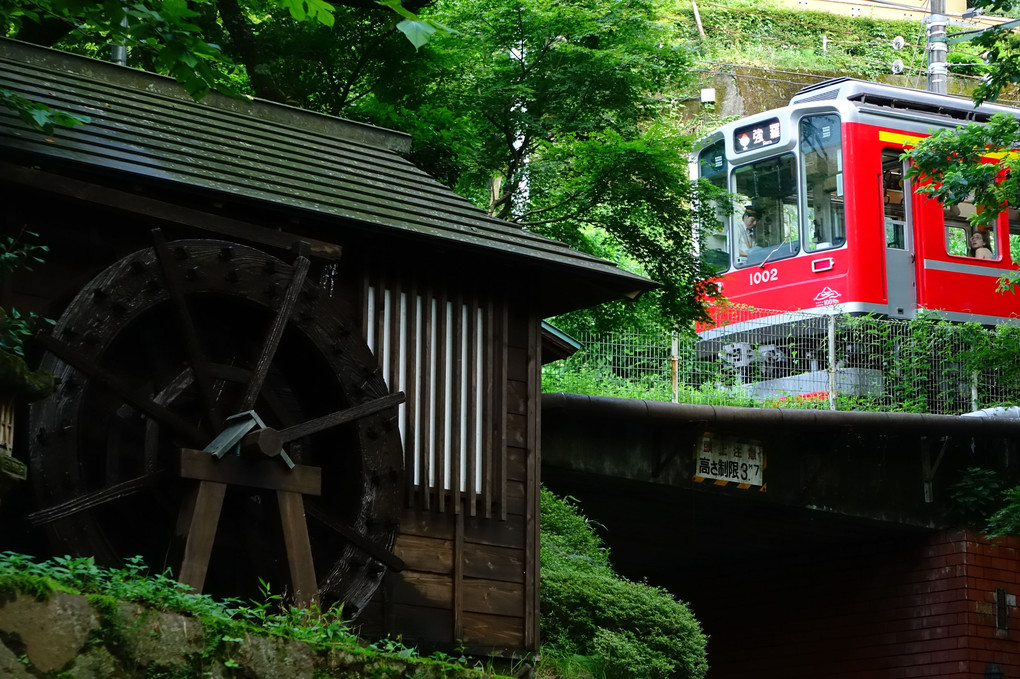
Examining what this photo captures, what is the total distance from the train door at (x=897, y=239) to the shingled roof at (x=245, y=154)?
35.6 ft

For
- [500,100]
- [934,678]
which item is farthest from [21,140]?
[934,678]

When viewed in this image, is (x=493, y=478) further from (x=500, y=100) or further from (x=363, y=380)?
(x=500, y=100)

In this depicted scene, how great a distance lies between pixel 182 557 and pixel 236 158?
3183 millimetres

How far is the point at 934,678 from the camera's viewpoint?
17906 mm

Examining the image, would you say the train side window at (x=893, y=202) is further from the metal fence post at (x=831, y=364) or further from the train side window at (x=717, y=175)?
the train side window at (x=717, y=175)

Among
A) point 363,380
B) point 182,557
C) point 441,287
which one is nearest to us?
point 182,557

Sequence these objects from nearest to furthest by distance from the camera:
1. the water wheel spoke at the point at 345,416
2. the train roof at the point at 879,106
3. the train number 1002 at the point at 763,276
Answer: the water wheel spoke at the point at 345,416 < the train roof at the point at 879,106 < the train number 1002 at the point at 763,276

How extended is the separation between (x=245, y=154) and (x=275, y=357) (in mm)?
1507

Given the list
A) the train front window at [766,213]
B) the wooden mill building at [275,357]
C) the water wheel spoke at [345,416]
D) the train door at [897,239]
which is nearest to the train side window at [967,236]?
the train door at [897,239]

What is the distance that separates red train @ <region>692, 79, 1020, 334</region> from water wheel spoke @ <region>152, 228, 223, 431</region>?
12.0m

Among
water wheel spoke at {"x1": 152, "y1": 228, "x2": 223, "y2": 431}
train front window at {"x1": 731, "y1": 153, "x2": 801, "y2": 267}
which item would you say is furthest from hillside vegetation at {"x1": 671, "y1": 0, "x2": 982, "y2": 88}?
water wheel spoke at {"x1": 152, "y1": 228, "x2": 223, "y2": 431}

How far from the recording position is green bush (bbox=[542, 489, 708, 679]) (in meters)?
12.1

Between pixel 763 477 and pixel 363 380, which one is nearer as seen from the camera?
pixel 363 380

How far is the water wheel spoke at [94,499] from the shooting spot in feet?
28.8
